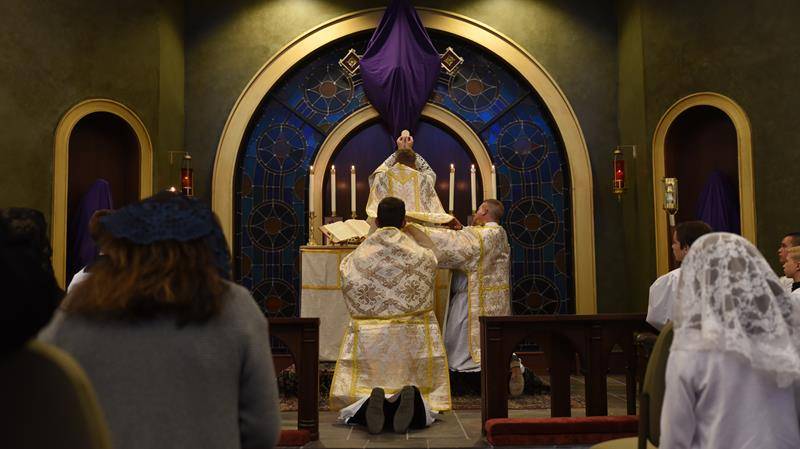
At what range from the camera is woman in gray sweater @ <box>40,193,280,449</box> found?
6.40 ft

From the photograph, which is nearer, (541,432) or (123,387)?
(123,387)

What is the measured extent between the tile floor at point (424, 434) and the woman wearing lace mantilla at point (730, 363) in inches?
102

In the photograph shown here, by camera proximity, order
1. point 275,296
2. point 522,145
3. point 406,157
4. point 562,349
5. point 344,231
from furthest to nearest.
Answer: point 522,145
point 275,296
point 344,231
point 406,157
point 562,349

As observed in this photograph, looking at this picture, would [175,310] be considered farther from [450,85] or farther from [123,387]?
[450,85]

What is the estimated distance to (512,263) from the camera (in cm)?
991

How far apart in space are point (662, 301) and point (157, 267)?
162 inches

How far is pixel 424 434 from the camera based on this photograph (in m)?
5.79

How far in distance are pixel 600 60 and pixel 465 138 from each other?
195 centimetres

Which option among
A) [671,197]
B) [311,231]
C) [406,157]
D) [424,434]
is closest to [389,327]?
[424,434]

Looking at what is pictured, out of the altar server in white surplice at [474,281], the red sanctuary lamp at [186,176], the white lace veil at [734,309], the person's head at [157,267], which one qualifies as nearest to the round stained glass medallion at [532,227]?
the altar server in white surplice at [474,281]

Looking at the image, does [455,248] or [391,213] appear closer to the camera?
[391,213]

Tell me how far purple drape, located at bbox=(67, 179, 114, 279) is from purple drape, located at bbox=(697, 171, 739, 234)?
252 inches

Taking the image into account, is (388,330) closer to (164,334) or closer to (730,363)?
(730,363)

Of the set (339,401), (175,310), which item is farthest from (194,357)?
(339,401)
